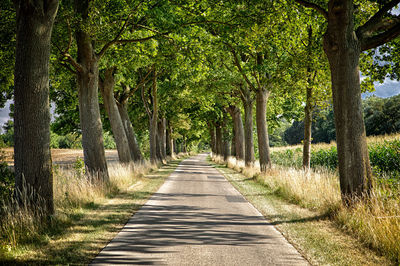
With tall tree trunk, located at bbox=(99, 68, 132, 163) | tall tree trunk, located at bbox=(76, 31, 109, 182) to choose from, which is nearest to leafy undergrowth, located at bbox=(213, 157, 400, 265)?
tall tree trunk, located at bbox=(76, 31, 109, 182)

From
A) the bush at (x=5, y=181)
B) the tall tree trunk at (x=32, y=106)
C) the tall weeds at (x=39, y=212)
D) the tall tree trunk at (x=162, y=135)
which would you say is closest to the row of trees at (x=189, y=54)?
the tall tree trunk at (x=32, y=106)

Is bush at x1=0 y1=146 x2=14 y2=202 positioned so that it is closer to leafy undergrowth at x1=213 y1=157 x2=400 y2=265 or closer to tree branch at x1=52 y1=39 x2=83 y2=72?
tree branch at x1=52 y1=39 x2=83 y2=72

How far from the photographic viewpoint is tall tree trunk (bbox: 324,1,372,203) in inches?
255

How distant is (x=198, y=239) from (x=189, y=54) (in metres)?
7.88

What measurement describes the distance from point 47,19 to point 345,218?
25.8 ft

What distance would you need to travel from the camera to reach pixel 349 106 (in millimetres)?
6578

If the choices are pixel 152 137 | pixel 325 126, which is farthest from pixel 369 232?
pixel 325 126

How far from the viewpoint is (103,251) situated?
4.67 m

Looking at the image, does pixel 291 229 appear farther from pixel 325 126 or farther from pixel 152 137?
pixel 325 126

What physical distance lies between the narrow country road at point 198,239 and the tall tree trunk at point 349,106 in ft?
7.54

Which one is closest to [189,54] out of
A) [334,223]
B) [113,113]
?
Answer: [113,113]

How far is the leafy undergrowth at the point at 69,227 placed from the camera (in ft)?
14.3

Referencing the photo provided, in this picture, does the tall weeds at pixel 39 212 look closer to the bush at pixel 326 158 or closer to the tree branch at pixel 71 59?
the tree branch at pixel 71 59

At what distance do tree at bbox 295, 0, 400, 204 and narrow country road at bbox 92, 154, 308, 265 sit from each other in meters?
2.33
